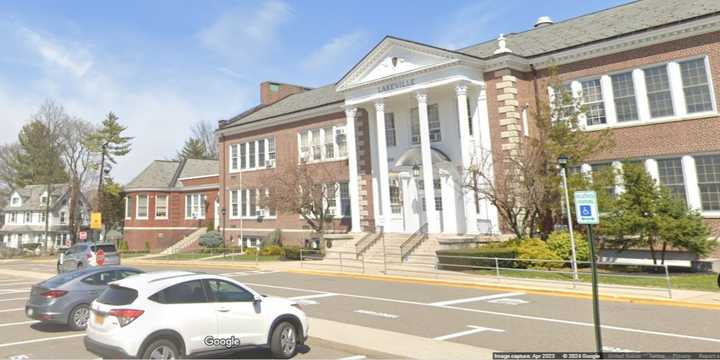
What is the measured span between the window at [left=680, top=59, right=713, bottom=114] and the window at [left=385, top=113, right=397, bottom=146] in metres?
15.0

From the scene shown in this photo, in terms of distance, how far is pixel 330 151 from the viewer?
33906mm

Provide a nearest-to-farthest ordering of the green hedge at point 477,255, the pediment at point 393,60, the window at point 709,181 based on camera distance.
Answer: the green hedge at point 477,255 → the window at point 709,181 → the pediment at point 393,60

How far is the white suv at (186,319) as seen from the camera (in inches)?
266

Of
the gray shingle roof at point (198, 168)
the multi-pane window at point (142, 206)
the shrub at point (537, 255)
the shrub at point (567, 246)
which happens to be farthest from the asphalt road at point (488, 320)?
the gray shingle roof at point (198, 168)

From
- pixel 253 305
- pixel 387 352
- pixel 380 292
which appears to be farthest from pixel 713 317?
pixel 253 305

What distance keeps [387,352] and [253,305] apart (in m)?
2.37

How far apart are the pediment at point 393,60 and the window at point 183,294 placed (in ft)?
66.6

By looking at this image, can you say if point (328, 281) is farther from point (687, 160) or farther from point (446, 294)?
point (687, 160)

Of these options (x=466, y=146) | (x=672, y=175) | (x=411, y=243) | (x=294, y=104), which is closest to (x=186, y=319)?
(x=411, y=243)

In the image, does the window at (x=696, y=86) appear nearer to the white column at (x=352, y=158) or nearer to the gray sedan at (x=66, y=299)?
the white column at (x=352, y=158)

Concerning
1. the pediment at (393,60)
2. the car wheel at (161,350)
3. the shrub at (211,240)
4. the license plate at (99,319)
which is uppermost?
the pediment at (393,60)

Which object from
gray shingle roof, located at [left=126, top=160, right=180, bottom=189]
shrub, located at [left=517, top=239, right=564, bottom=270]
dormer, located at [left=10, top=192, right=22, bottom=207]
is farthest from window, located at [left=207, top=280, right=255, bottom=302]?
dormer, located at [left=10, top=192, right=22, bottom=207]

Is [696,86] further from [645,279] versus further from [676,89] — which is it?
[645,279]

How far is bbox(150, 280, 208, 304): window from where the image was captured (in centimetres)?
715
